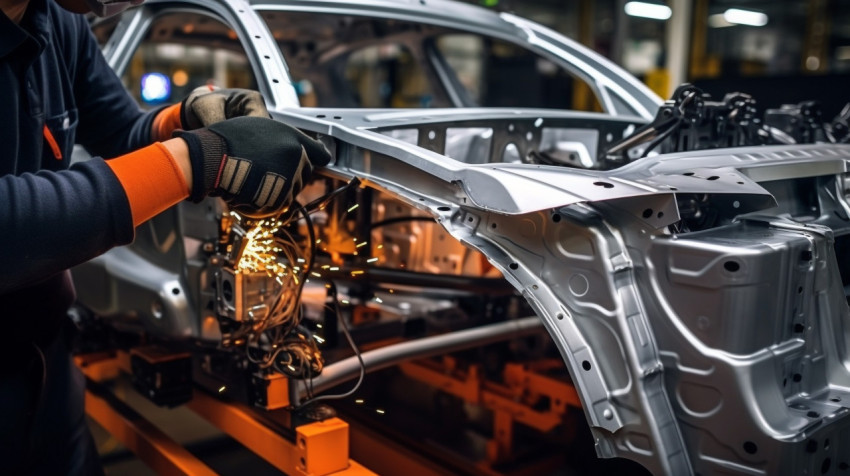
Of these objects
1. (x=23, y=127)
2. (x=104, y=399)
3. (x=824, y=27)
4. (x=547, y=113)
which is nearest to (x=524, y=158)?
(x=547, y=113)

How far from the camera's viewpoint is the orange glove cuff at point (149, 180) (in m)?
1.46

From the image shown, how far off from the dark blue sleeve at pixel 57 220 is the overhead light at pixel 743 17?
11604mm

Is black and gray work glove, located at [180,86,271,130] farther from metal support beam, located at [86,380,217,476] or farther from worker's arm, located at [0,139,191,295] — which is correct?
metal support beam, located at [86,380,217,476]

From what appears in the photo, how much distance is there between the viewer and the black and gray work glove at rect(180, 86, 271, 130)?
205 centimetres

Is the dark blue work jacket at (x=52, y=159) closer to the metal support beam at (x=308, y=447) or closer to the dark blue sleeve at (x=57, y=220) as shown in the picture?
→ the dark blue sleeve at (x=57, y=220)

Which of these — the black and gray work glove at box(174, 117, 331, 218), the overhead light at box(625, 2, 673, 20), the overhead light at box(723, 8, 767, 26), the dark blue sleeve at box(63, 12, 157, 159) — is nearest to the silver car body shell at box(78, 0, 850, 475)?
the black and gray work glove at box(174, 117, 331, 218)

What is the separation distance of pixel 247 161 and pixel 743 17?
11.5 m

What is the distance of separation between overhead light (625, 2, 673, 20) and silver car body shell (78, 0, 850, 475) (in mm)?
7904

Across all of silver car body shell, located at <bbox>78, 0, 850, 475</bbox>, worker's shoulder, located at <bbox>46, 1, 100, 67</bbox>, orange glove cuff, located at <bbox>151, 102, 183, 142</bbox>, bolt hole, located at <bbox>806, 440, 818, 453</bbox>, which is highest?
worker's shoulder, located at <bbox>46, 1, 100, 67</bbox>

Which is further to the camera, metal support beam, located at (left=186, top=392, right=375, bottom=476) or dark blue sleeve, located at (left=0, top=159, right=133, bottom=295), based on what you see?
metal support beam, located at (left=186, top=392, right=375, bottom=476)

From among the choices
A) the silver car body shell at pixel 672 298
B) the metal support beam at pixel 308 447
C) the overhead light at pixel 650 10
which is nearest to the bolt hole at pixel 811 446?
the silver car body shell at pixel 672 298

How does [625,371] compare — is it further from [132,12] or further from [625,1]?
[625,1]

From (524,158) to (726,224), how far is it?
1115mm

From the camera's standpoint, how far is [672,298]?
1.40 meters
